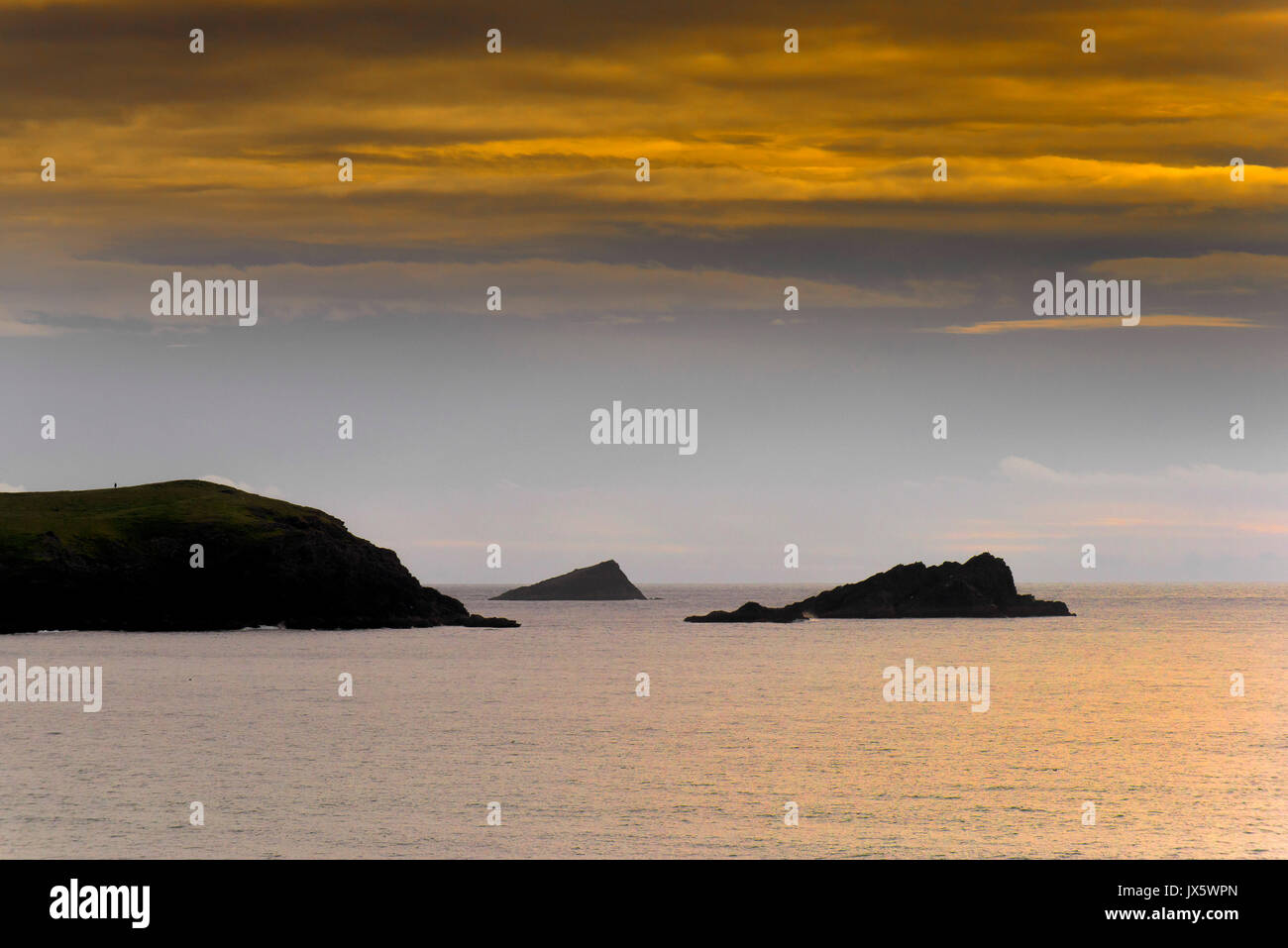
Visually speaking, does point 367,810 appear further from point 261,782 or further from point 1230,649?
point 1230,649

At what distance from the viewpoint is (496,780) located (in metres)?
57.6

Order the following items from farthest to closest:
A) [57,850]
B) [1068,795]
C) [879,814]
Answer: [1068,795] < [879,814] < [57,850]

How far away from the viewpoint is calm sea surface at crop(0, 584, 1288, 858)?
45562 mm

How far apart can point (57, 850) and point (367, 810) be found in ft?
39.2

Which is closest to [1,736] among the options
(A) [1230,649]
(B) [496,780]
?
(B) [496,780]

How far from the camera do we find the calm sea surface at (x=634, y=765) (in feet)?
149

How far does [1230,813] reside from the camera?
5281cm

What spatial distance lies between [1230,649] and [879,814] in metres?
145

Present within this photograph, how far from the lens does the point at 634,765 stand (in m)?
63.0
